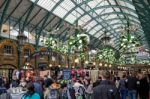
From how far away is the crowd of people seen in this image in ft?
27.2

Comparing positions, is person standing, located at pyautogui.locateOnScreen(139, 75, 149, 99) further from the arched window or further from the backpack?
the arched window

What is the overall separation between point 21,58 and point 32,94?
3552 centimetres

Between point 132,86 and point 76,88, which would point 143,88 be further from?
point 76,88

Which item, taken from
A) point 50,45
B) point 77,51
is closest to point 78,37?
point 77,51

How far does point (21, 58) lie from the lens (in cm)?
4491

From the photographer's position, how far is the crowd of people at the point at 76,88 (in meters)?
8.30

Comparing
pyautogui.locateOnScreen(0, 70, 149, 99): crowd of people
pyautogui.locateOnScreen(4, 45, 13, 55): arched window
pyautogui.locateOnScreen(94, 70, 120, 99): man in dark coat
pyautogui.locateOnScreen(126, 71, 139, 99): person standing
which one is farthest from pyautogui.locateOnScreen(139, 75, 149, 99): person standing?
pyautogui.locateOnScreen(4, 45, 13, 55): arched window

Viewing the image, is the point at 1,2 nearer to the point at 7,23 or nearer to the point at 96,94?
the point at 7,23

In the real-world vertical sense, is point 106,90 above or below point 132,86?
below

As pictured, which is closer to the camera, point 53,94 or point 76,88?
point 53,94

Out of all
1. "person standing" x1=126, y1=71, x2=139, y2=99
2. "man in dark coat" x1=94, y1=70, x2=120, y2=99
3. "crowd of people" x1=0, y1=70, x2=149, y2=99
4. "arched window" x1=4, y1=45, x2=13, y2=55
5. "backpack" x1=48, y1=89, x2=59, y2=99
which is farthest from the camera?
"arched window" x1=4, y1=45, x2=13, y2=55

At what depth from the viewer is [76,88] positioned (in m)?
18.2

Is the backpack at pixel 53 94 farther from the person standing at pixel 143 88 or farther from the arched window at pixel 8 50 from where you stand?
the arched window at pixel 8 50

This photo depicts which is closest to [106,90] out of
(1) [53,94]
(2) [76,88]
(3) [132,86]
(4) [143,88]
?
(1) [53,94]
